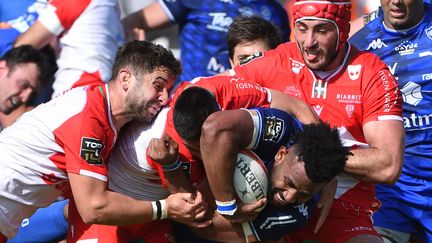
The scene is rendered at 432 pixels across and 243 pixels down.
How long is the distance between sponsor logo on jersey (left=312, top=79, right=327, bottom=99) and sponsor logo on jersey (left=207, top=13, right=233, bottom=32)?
198cm

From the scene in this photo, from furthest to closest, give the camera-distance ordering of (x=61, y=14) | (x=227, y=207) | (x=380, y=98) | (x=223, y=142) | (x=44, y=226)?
(x=61, y=14) < (x=44, y=226) < (x=380, y=98) < (x=227, y=207) < (x=223, y=142)

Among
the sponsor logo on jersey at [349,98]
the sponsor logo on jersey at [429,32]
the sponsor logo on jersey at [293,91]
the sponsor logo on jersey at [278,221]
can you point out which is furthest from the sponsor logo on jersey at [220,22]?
the sponsor logo on jersey at [278,221]

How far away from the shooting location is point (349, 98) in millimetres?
6219

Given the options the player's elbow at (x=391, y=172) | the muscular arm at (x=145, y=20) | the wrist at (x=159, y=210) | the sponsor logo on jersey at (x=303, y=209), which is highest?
the player's elbow at (x=391, y=172)

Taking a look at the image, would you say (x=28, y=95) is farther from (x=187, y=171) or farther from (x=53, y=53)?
(x=187, y=171)

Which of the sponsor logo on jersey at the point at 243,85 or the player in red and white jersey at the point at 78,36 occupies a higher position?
the sponsor logo on jersey at the point at 243,85

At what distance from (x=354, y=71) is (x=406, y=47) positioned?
0.99m

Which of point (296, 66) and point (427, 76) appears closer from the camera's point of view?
point (296, 66)

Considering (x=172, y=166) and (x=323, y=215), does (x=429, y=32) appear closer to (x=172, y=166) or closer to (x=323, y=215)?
(x=323, y=215)

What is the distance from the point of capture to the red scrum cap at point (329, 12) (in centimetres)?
618

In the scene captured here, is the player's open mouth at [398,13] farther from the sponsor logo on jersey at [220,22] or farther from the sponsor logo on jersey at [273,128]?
the sponsor logo on jersey at [273,128]

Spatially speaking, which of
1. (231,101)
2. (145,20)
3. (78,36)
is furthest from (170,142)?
(145,20)

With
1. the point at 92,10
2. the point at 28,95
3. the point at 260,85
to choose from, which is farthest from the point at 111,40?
the point at 260,85

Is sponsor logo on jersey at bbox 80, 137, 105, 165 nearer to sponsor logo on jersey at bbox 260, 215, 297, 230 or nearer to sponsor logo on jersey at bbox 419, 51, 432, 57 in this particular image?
sponsor logo on jersey at bbox 260, 215, 297, 230
